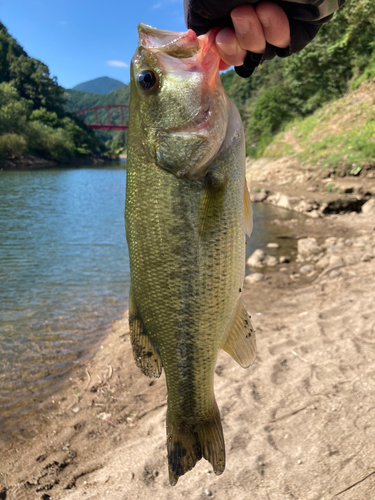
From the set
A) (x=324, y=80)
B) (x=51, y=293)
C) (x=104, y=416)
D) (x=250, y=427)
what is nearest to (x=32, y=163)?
(x=324, y=80)

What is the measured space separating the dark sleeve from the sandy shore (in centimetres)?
338

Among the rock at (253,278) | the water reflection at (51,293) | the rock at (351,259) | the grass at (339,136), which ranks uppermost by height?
the grass at (339,136)

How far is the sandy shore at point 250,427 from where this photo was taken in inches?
129

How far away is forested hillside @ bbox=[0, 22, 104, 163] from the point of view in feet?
195

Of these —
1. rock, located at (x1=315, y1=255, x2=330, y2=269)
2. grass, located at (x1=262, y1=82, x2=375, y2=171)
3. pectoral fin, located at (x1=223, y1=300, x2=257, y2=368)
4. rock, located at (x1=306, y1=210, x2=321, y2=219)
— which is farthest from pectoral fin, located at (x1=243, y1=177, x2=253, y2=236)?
grass, located at (x1=262, y1=82, x2=375, y2=171)

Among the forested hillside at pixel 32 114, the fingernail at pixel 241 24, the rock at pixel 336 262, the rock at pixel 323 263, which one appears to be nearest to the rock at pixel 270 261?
the rock at pixel 323 263

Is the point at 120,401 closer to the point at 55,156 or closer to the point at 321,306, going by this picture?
the point at 321,306

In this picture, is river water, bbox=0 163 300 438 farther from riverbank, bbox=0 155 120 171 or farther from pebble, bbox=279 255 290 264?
riverbank, bbox=0 155 120 171

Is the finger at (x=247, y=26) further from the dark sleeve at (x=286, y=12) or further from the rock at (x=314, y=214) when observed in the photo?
the rock at (x=314, y=214)

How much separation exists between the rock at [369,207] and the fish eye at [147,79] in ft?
51.0

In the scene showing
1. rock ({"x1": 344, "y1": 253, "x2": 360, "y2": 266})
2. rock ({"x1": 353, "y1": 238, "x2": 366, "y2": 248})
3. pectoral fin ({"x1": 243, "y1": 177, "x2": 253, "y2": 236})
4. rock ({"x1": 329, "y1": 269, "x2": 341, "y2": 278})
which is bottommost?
rock ({"x1": 329, "y1": 269, "x2": 341, "y2": 278})

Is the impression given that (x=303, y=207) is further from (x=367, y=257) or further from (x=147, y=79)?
(x=147, y=79)

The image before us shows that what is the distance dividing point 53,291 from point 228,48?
8.56 m

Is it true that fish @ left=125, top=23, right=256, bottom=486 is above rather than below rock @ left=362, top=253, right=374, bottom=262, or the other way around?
above
